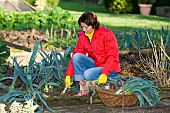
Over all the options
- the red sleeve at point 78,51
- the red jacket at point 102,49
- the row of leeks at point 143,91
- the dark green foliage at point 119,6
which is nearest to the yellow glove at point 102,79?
the red jacket at point 102,49

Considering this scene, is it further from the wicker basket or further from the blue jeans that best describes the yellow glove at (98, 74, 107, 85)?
the blue jeans

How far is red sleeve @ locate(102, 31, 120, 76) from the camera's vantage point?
233 inches

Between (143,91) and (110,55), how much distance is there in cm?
52

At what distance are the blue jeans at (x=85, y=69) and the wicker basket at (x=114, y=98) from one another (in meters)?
0.35

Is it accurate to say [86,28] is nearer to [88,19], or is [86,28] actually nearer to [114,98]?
[88,19]

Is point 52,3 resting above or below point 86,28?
below

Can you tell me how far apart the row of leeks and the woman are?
11.5 inches

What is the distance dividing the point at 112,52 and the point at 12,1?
11.8m

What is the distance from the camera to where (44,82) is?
6.17m

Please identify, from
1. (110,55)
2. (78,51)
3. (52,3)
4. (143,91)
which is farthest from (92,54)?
(52,3)

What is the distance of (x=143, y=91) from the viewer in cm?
588

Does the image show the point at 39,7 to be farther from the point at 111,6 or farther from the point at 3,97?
the point at 3,97

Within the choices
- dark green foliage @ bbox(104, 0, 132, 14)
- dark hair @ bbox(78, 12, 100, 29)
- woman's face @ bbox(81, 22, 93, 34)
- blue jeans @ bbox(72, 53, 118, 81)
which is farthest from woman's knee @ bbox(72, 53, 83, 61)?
dark green foliage @ bbox(104, 0, 132, 14)

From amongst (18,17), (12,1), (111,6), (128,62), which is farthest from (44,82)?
(111,6)
